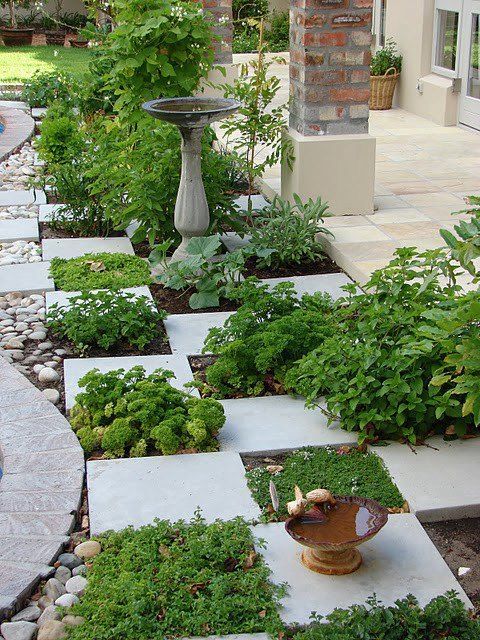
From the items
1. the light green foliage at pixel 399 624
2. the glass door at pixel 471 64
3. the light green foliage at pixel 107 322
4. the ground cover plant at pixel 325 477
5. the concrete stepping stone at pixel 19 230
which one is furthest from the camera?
the glass door at pixel 471 64

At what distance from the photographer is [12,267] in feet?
19.9

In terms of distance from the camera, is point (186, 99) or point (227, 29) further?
point (227, 29)

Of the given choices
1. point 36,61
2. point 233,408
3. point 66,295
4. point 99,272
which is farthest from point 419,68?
point 36,61

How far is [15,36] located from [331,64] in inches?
546

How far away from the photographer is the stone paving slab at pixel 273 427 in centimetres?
386

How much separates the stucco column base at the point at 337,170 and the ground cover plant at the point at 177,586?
3654mm

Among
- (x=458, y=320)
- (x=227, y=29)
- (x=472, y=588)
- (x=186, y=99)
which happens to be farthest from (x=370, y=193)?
(x=227, y=29)

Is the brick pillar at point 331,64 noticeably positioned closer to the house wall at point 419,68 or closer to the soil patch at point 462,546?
the house wall at point 419,68

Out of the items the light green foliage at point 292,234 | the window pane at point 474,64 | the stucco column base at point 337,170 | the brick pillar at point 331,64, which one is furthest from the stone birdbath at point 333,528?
the window pane at point 474,64

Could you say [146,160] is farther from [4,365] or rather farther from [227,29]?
[227,29]

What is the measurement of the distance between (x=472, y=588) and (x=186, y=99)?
3912mm

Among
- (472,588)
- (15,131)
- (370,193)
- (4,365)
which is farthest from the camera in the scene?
(15,131)

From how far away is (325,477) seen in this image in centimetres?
360

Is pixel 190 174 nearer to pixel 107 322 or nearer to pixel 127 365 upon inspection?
pixel 107 322
